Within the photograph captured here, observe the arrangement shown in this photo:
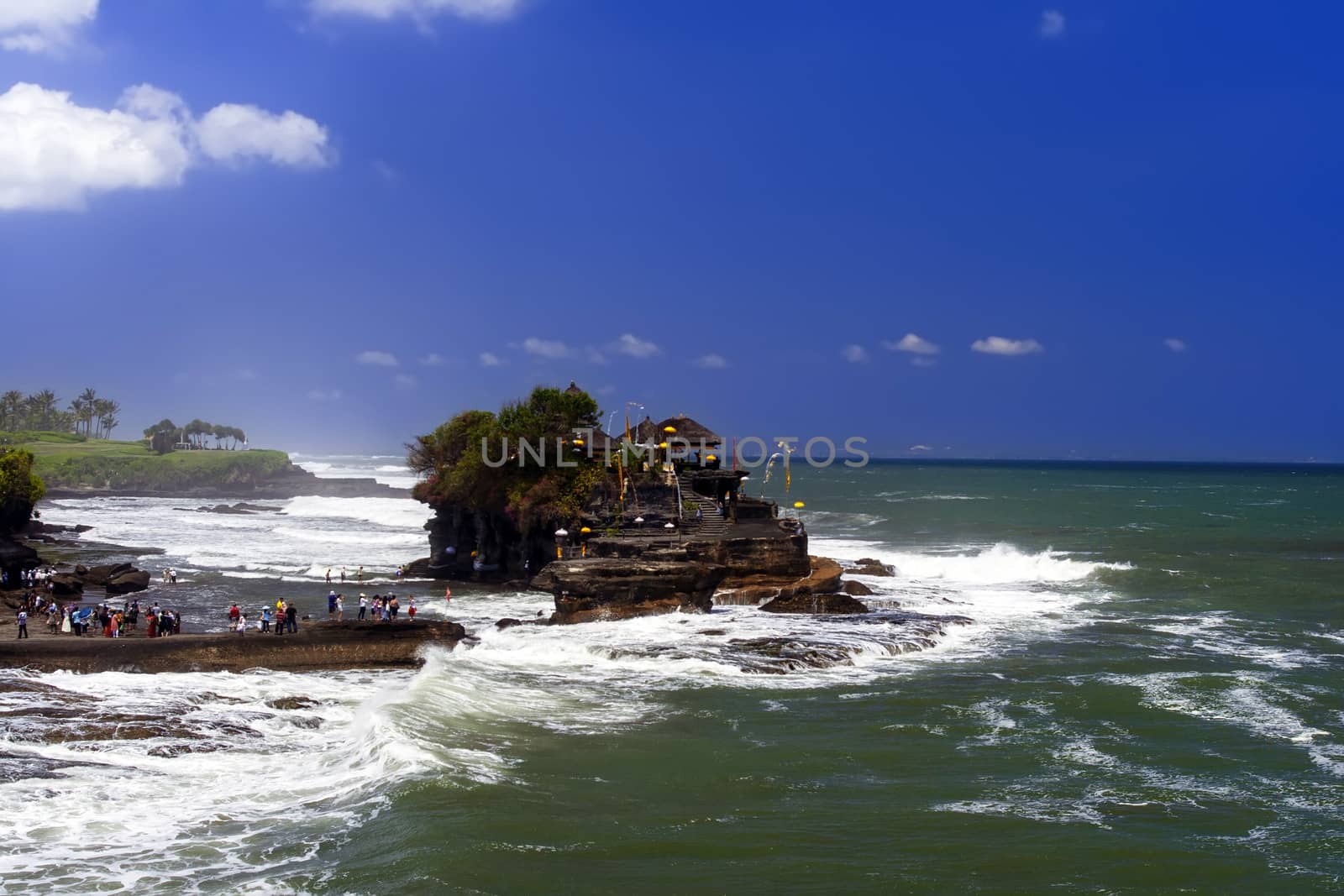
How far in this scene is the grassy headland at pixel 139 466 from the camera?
132 m

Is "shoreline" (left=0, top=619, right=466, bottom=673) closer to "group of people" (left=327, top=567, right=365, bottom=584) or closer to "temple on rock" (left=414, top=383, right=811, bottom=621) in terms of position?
"temple on rock" (left=414, top=383, right=811, bottom=621)

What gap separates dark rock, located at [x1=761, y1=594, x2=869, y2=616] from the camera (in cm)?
3606

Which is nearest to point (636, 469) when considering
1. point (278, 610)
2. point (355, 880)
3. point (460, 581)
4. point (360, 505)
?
point (460, 581)

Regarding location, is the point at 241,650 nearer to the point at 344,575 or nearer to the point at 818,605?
the point at 818,605

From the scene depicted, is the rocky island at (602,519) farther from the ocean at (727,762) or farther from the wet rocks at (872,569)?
the wet rocks at (872,569)

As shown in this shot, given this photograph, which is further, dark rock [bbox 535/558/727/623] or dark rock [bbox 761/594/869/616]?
dark rock [bbox 761/594/869/616]

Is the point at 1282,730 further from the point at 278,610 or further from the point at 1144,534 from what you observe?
the point at 1144,534

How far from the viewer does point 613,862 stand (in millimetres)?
15609

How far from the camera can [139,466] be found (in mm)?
138375

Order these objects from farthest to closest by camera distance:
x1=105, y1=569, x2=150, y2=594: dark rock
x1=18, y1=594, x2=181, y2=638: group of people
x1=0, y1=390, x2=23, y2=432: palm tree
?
x1=0, y1=390, x2=23, y2=432: palm tree → x1=105, y1=569, x2=150, y2=594: dark rock → x1=18, y1=594, x2=181, y2=638: group of people

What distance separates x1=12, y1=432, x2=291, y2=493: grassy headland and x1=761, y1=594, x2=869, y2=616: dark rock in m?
118

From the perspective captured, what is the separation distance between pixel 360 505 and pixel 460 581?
5645cm

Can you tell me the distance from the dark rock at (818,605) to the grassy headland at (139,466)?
387 feet

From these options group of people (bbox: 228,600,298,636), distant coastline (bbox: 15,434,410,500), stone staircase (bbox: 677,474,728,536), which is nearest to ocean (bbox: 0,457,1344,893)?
group of people (bbox: 228,600,298,636)
